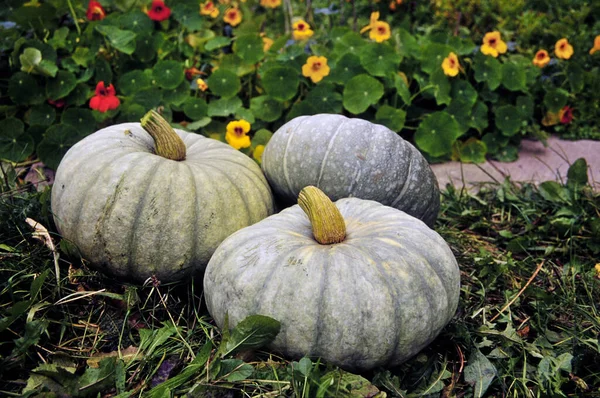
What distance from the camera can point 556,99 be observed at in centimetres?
423

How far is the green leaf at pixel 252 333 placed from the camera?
1908 mm

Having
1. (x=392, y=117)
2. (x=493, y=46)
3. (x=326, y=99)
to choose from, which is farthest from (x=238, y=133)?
(x=493, y=46)

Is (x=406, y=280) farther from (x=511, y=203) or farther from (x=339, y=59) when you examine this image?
(x=339, y=59)

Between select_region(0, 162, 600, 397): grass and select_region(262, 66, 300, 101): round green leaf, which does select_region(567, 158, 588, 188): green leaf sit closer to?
select_region(0, 162, 600, 397): grass

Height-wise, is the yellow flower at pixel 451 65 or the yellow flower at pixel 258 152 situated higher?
the yellow flower at pixel 451 65

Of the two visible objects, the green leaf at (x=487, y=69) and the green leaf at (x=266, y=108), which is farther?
the green leaf at (x=487, y=69)

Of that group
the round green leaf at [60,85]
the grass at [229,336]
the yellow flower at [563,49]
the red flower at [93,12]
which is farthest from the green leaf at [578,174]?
the red flower at [93,12]

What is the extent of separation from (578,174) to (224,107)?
2.23m

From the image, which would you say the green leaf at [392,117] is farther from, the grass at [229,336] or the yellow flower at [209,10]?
the yellow flower at [209,10]

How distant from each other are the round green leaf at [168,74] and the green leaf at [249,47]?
44 centimetres

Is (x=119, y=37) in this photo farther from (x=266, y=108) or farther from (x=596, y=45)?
(x=596, y=45)

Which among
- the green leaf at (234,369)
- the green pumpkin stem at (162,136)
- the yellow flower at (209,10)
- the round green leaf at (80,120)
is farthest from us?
the yellow flower at (209,10)

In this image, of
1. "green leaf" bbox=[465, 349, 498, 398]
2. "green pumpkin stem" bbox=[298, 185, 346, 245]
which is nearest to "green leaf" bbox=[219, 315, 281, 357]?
"green pumpkin stem" bbox=[298, 185, 346, 245]

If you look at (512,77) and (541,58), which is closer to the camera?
(512,77)
